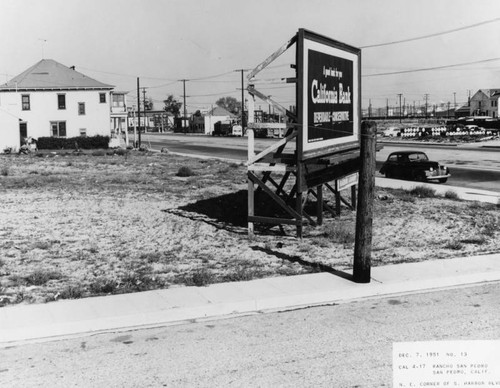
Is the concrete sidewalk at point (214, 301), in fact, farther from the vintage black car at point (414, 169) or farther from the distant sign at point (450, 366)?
the vintage black car at point (414, 169)

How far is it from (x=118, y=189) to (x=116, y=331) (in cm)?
1551

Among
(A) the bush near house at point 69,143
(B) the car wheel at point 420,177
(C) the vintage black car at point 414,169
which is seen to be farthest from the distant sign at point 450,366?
(A) the bush near house at point 69,143

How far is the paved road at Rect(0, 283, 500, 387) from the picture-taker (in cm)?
587

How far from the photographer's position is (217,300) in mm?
8516

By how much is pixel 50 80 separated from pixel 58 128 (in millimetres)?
4944

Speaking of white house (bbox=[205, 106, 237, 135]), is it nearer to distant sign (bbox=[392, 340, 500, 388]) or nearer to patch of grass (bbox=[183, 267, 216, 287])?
patch of grass (bbox=[183, 267, 216, 287])

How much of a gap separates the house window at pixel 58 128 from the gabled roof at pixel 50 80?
3589mm

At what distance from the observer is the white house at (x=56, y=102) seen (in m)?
61.7

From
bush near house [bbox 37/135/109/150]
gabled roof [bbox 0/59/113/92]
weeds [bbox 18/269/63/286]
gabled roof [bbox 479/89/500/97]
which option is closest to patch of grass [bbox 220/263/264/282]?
weeds [bbox 18/269/63/286]

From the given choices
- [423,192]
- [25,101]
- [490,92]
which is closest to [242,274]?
[423,192]

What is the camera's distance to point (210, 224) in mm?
14914

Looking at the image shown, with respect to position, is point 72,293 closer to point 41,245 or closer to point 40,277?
point 40,277

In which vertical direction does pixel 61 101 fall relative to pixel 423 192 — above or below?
above

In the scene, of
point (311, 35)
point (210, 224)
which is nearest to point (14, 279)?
point (210, 224)
